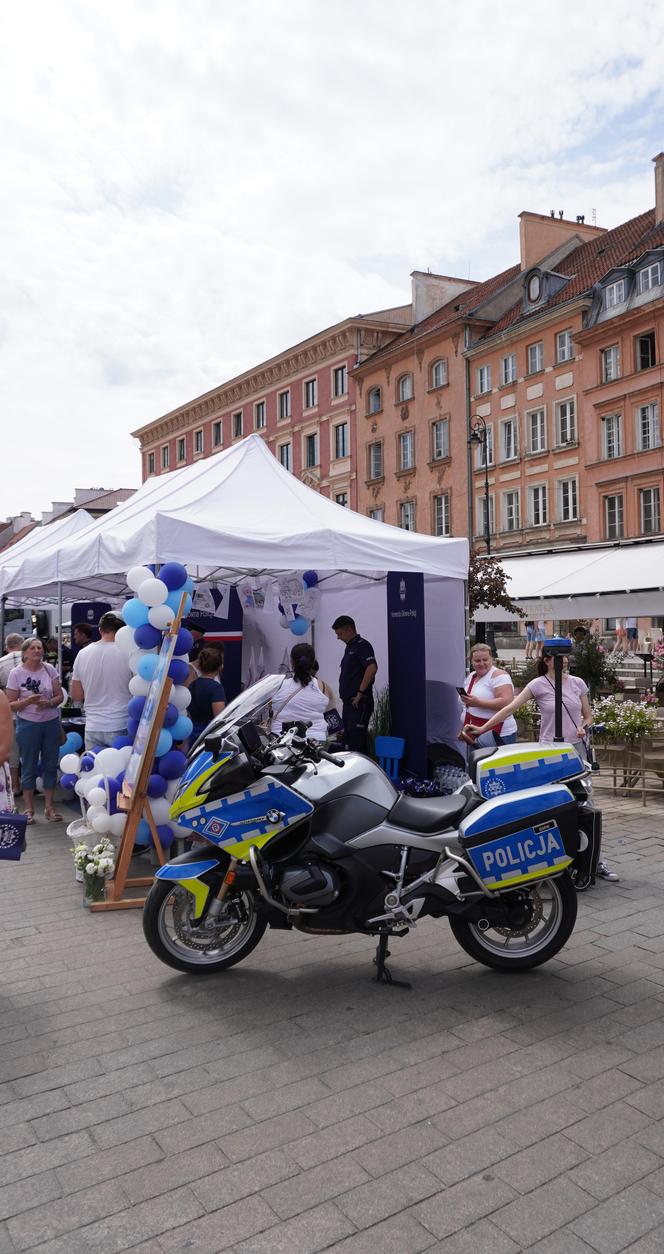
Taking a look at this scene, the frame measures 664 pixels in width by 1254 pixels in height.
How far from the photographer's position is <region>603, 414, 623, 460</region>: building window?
112ft

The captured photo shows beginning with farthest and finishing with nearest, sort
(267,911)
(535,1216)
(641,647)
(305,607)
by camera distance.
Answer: (641,647)
(305,607)
(267,911)
(535,1216)

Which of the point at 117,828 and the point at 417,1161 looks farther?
the point at 117,828

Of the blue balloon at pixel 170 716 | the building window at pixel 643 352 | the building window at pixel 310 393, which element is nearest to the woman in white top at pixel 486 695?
the blue balloon at pixel 170 716

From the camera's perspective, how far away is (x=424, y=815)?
4523mm

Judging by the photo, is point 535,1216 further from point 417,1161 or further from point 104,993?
point 104,993

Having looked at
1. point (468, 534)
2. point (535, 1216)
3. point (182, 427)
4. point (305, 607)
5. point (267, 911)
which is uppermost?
point (182, 427)

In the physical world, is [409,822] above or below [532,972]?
above

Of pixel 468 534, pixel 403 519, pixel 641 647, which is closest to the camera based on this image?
pixel 641 647

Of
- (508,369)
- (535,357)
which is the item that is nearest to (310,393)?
(508,369)

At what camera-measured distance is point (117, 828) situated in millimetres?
6516

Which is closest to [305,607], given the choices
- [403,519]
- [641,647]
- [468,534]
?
[641,647]

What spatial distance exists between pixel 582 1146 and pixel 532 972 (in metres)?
1.63

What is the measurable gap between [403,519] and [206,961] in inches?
1584

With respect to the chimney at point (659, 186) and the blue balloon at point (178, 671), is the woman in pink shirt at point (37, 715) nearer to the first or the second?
the blue balloon at point (178, 671)
